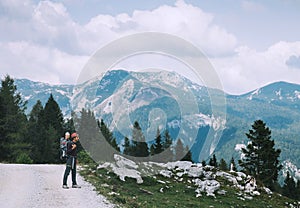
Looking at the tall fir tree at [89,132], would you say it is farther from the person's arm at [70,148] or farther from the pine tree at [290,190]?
the pine tree at [290,190]

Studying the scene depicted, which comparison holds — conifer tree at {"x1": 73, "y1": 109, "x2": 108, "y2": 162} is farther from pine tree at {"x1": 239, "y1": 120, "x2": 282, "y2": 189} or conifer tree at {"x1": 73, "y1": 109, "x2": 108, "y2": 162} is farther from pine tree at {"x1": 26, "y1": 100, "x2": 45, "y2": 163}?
pine tree at {"x1": 239, "y1": 120, "x2": 282, "y2": 189}

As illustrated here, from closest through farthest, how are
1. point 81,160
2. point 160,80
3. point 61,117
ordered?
1. point 160,80
2. point 81,160
3. point 61,117

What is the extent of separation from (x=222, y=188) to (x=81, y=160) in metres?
15.4

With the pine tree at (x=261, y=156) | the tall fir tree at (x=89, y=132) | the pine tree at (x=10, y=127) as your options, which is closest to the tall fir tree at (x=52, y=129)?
the tall fir tree at (x=89, y=132)

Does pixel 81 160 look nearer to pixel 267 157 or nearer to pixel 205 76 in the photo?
pixel 205 76

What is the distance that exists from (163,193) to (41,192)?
10.0m

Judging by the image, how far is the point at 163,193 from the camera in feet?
86.8

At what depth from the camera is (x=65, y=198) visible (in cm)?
1791

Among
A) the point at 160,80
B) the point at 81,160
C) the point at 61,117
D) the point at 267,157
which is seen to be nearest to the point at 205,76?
the point at 160,80

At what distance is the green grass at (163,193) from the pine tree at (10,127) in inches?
979

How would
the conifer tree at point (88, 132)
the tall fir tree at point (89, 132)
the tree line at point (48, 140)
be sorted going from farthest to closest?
the conifer tree at point (88, 132), the tall fir tree at point (89, 132), the tree line at point (48, 140)

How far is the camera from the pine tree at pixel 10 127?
51.1m

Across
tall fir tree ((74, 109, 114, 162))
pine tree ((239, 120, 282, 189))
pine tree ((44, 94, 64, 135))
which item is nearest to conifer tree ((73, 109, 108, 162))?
tall fir tree ((74, 109, 114, 162))

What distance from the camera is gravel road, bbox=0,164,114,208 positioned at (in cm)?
1672
